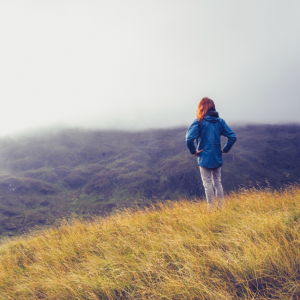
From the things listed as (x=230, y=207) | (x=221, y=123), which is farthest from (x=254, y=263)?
(x=221, y=123)

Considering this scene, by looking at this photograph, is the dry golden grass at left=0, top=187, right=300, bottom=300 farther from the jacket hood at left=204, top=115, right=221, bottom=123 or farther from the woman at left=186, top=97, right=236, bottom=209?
the jacket hood at left=204, top=115, right=221, bottom=123

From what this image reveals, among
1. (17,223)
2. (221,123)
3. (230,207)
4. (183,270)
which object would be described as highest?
(221,123)

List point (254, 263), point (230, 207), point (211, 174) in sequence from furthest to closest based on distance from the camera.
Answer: point (211, 174) < point (230, 207) < point (254, 263)

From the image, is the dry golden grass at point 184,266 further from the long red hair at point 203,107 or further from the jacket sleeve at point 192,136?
the long red hair at point 203,107

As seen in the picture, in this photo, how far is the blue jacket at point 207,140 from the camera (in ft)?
20.6

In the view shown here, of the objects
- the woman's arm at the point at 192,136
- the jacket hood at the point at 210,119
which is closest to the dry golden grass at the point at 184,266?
the woman's arm at the point at 192,136

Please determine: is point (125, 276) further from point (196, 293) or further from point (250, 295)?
point (250, 295)

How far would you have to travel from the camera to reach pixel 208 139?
645 cm

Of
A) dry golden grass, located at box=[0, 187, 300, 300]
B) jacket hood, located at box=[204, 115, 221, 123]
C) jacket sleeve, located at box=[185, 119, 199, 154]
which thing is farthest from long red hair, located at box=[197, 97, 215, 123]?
dry golden grass, located at box=[0, 187, 300, 300]

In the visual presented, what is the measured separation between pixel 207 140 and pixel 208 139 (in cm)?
5

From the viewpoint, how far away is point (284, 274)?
219 cm

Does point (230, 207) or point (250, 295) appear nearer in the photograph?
point (250, 295)

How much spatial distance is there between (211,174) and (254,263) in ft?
13.8

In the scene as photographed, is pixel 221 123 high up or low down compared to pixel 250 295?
up
